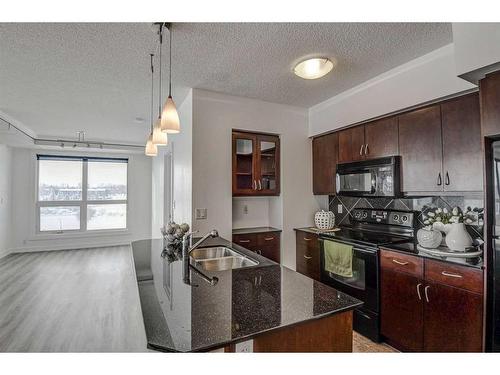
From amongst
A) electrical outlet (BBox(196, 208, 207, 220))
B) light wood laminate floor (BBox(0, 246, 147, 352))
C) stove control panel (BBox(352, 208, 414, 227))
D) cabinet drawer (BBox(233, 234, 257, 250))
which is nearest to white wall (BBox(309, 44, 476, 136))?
stove control panel (BBox(352, 208, 414, 227))

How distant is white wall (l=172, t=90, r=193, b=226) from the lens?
9.60 feet

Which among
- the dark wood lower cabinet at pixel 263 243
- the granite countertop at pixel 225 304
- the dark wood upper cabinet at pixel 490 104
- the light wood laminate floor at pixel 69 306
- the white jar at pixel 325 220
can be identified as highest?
the dark wood upper cabinet at pixel 490 104

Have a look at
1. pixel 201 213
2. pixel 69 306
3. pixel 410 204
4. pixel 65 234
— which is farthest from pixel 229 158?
pixel 65 234

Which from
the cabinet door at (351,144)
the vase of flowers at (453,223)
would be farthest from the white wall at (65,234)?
the vase of flowers at (453,223)

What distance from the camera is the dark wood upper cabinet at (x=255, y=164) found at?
3.14 m

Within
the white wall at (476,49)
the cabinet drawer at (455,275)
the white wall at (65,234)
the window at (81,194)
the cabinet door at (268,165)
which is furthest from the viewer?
the window at (81,194)

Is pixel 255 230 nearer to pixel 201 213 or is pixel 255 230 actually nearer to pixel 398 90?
pixel 201 213

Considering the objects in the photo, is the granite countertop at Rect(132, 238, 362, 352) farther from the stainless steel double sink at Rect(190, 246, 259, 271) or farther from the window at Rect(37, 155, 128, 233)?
the window at Rect(37, 155, 128, 233)

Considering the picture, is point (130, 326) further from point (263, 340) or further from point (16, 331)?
point (263, 340)

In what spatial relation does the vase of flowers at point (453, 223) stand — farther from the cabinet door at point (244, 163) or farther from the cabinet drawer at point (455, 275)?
the cabinet door at point (244, 163)

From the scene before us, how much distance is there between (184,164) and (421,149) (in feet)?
8.13

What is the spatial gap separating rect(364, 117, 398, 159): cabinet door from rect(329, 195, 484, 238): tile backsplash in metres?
0.52

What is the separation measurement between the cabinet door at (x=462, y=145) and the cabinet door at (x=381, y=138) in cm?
42
